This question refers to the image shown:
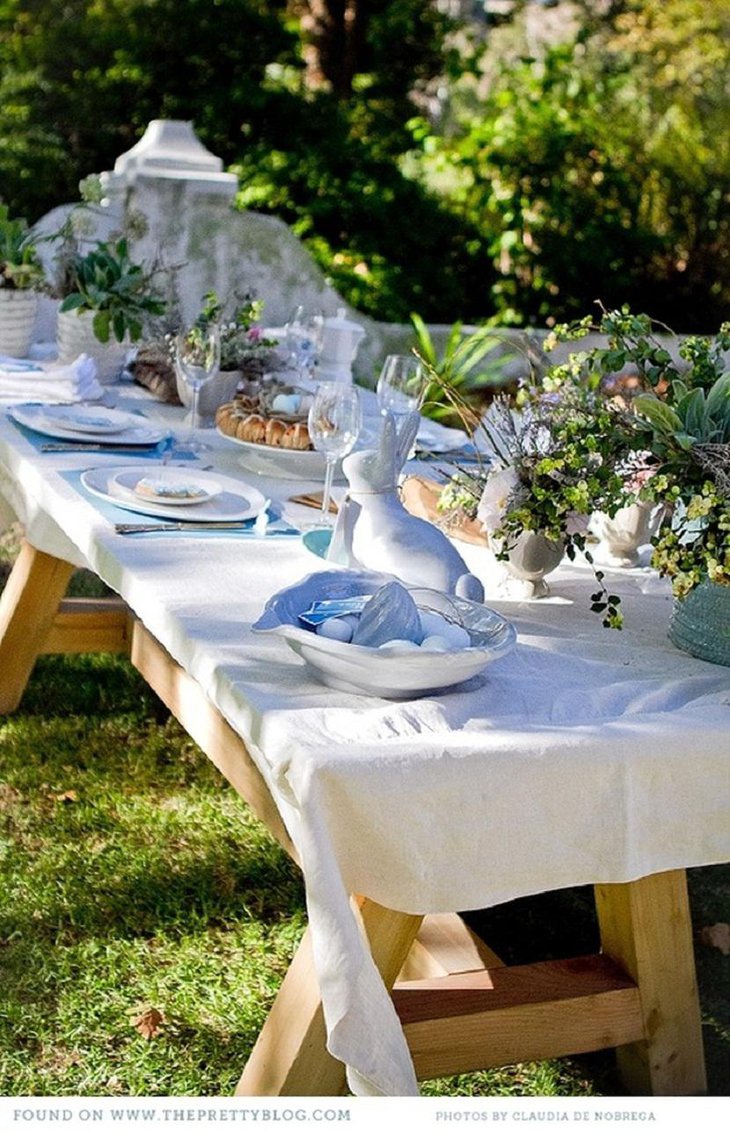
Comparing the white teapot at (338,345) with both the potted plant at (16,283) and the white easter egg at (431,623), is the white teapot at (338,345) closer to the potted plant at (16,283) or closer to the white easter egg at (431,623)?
the potted plant at (16,283)

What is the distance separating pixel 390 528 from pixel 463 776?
1.77 feet

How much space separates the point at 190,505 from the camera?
2389mm

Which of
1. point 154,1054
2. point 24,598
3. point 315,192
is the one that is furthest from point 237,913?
point 315,192

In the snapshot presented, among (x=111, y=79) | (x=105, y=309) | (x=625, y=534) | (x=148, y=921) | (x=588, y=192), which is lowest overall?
(x=148, y=921)

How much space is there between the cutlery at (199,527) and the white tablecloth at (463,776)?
331 mm

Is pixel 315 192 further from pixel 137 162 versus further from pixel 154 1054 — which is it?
pixel 154 1054

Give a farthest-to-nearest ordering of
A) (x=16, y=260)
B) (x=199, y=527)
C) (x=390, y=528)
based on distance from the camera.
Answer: (x=16, y=260)
(x=199, y=527)
(x=390, y=528)

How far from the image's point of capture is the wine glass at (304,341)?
353 centimetres

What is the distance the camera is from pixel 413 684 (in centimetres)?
167

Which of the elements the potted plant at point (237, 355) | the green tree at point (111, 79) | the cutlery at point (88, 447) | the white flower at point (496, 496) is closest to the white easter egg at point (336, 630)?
the white flower at point (496, 496)

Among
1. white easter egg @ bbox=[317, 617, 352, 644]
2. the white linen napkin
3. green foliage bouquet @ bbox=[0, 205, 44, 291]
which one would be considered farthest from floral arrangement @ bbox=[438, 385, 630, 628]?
green foliage bouquet @ bbox=[0, 205, 44, 291]

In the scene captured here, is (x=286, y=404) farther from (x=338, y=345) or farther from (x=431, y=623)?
(x=431, y=623)

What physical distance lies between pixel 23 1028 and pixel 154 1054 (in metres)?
0.23

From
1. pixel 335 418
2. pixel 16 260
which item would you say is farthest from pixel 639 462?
pixel 16 260
